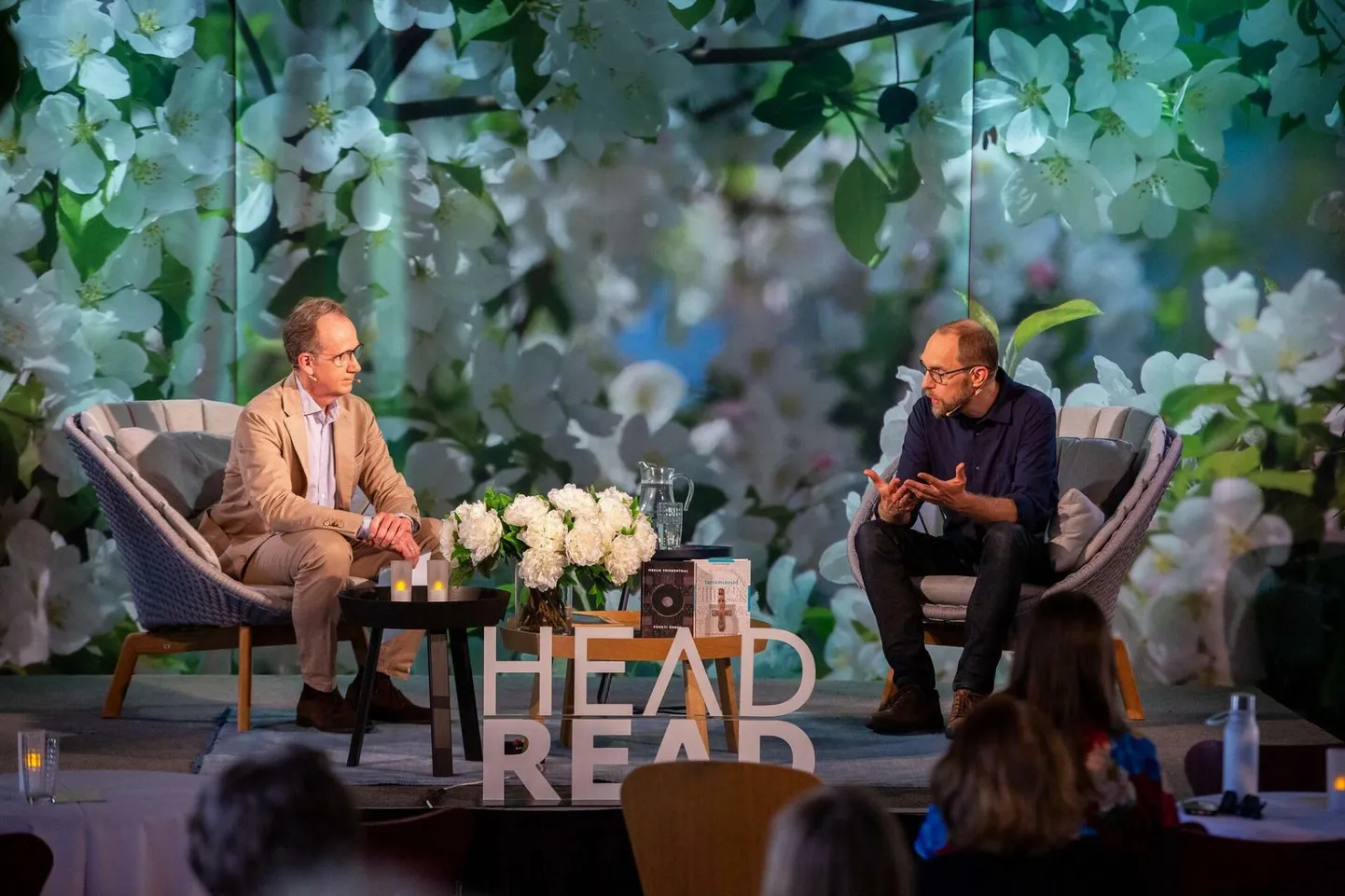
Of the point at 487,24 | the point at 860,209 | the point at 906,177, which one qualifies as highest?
the point at 487,24

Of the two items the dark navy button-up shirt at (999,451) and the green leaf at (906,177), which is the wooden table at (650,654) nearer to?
the dark navy button-up shirt at (999,451)

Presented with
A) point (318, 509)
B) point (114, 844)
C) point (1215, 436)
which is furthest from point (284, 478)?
point (1215, 436)

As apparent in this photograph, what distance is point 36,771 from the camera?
2.83 m

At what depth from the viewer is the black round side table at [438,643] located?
417 cm

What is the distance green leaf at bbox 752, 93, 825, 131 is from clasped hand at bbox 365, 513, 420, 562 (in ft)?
7.42

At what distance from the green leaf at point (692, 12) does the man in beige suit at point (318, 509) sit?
6.37 ft

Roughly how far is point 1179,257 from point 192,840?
4.93 metres

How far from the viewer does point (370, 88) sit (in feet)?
20.0

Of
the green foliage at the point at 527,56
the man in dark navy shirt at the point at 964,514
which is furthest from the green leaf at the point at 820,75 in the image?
the man in dark navy shirt at the point at 964,514

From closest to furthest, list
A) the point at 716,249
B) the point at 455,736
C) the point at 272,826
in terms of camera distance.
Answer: the point at 272,826 → the point at 455,736 → the point at 716,249

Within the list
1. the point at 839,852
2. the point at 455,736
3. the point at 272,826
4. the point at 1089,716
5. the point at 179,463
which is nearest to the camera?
the point at 839,852

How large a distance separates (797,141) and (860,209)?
350 millimetres

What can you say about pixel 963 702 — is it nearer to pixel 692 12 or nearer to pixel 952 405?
pixel 952 405

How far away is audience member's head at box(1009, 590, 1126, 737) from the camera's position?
264 centimetres
